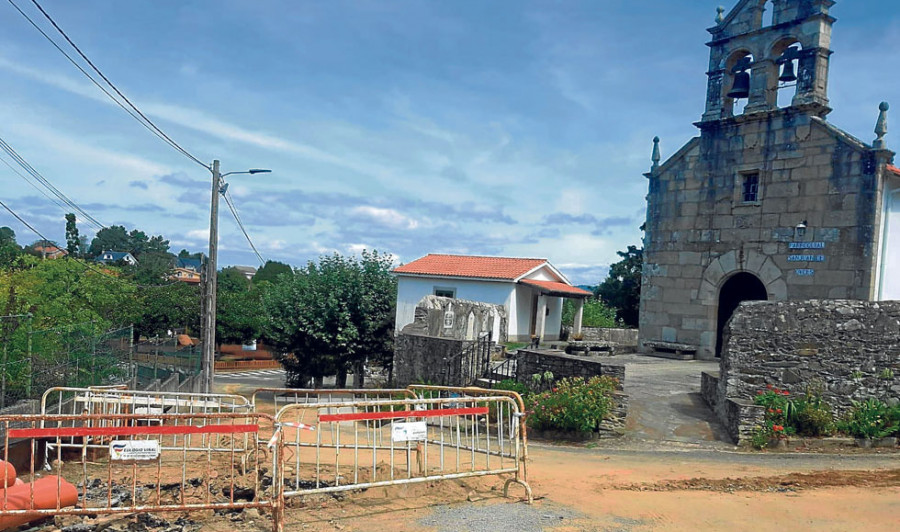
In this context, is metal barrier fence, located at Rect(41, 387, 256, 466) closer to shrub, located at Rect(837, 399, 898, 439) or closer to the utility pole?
the utility pole

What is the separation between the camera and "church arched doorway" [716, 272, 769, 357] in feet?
58.1

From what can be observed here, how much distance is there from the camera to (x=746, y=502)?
7043 mm

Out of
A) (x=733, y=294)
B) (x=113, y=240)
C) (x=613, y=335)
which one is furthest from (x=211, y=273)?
(x=113, y=240)

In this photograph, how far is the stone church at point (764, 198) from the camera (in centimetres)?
1549

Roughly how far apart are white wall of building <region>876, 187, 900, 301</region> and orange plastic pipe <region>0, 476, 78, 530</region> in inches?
630

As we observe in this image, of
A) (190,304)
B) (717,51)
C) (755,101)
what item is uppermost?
(717,51)

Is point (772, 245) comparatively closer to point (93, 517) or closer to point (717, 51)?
point (717, 51)

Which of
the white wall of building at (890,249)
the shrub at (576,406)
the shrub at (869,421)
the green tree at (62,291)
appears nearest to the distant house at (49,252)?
the green tree at (62,291)

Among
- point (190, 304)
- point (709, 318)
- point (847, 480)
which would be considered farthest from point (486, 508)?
point (190, 304)

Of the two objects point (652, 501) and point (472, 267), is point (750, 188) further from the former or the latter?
point (472, 267)

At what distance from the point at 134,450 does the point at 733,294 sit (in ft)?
52.0

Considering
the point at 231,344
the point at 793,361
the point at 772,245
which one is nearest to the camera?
the point at 793,361

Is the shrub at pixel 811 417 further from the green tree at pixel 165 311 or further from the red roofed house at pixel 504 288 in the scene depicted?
the green tree at pixel 165 311

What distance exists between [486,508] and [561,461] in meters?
3.26
